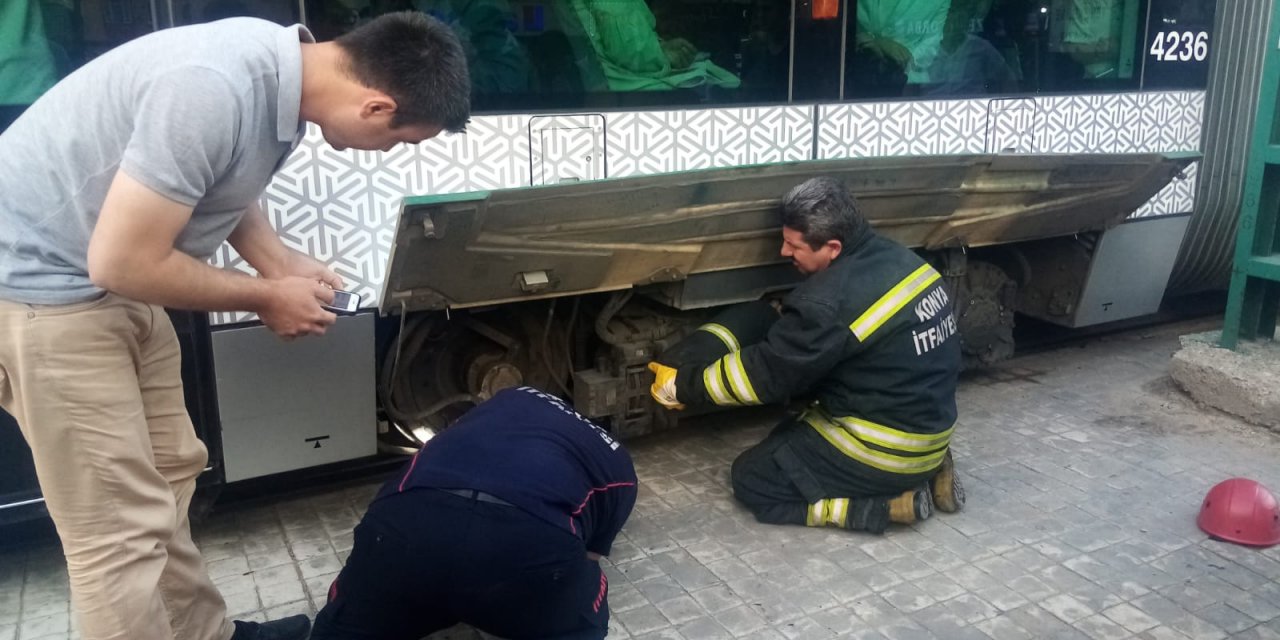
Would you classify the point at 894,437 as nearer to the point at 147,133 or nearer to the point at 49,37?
the point at 147,133

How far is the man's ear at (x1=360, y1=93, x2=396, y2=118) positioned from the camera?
1.98 meters

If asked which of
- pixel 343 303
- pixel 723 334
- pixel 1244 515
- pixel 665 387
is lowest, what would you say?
pixel 1244 515

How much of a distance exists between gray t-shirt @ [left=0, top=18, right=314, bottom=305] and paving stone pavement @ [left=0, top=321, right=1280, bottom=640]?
136 cm

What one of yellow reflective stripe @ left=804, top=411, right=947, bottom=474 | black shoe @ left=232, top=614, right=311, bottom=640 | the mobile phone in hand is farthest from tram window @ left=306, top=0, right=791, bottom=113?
black shoe @ left=232, top=614, right=311, bottom=640

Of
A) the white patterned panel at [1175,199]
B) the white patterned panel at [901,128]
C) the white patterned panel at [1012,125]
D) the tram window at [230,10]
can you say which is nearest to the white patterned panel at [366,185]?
the tram window at [230,10]

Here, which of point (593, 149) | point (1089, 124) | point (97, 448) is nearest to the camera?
point (97, 448)

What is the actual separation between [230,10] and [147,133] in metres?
1.28

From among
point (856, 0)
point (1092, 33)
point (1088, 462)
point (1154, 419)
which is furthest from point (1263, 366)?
point (856, 0)

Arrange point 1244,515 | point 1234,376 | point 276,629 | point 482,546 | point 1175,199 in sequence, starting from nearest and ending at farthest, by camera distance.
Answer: point 482,546 < point 276,629 < point 1244,515 < point 1234,376 < point 1175,199

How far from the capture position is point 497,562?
222 centimetres

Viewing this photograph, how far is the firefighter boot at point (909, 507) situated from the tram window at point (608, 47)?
63.5 inches

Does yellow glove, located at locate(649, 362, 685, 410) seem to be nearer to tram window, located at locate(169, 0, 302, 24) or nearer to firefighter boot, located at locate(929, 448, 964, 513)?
firefighter boot, located at locate(929, 448, 964, 513)

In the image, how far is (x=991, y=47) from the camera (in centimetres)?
459

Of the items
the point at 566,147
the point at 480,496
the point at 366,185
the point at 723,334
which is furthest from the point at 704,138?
the point at 480,496
